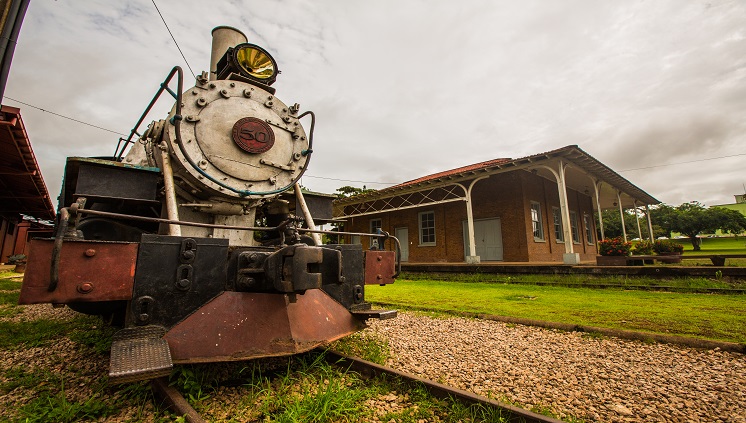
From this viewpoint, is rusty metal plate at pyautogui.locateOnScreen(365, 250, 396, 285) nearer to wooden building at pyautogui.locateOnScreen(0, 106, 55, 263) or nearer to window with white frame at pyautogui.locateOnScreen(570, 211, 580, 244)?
wooden building at pyautogui.locateOnScreen(0, 106, 55, 263)

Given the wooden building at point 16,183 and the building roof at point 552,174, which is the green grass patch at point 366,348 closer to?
the wooden building at point 16,183

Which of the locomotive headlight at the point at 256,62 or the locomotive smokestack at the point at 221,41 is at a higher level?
the locomotive smokestack at the point at 221,41

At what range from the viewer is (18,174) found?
10227 mm

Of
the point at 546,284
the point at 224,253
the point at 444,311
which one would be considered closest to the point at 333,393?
the point at 224,253

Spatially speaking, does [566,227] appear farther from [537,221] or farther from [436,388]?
[436,388]

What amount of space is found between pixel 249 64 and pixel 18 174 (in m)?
11.4

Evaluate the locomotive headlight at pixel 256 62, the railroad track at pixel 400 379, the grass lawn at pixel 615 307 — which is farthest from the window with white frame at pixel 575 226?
the railroad track at pixel 400 379

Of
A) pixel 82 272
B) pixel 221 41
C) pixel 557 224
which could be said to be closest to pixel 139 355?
pixel 82 272

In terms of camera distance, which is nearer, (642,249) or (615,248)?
(615,248)

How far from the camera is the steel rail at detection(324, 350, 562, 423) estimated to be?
1.74 metres

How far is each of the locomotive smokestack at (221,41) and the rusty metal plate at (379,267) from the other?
Answer: 8.98 feet

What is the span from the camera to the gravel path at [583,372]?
1.96 metres

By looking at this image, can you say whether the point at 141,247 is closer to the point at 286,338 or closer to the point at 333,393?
the point at 286,338

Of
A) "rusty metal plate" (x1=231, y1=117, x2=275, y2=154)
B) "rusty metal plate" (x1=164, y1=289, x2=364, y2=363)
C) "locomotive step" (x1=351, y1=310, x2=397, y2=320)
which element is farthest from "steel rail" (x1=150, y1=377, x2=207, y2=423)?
"rusty metal plate" (x1=231, y1=117, x2=275, y2=154)
